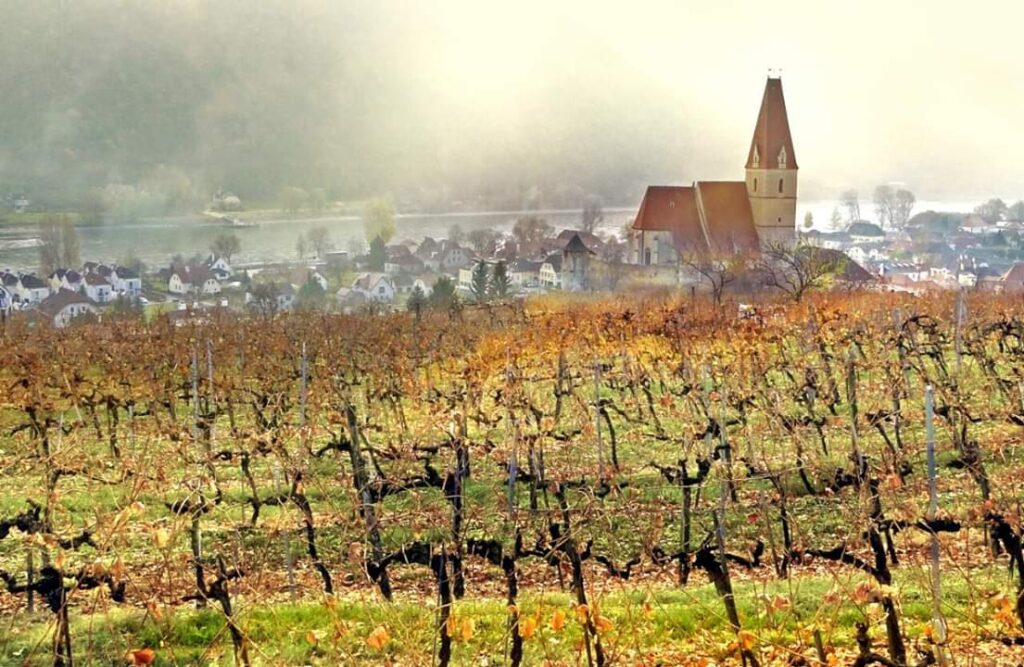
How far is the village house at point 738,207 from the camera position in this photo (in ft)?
179

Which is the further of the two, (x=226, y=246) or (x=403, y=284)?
(x=226, y=246)

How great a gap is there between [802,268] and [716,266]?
43.8 feet

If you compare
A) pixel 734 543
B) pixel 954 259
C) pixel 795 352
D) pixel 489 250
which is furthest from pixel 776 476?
pixel 954 259

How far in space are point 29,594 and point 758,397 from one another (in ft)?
31.5

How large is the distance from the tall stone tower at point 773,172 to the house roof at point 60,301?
35.6 meters

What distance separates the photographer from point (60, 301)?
1834 inches

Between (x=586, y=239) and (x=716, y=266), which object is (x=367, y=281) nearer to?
(x=716, y=266)

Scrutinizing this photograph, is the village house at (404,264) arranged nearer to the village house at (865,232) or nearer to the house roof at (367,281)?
the house roof at (367,281)

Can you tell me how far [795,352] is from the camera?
20.2 meters

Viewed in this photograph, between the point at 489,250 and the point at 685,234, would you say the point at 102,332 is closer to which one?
the point at 685,234

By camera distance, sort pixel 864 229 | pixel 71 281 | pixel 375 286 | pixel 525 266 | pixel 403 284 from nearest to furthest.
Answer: pixel 375 286 < pixel 71 281 < pixel 403 284 < pixel 525 266 < pixel 864 229

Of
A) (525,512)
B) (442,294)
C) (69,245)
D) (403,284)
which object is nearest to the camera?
(525,512)

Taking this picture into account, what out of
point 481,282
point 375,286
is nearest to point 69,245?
point 375,286

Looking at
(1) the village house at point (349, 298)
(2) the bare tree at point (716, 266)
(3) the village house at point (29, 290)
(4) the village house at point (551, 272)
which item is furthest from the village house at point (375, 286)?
(3) the village house at point (29, 290)
